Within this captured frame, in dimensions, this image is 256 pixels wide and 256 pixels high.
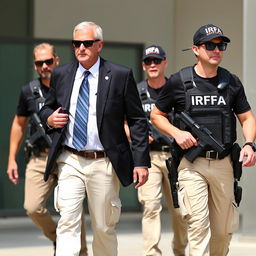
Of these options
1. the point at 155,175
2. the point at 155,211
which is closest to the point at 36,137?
the point at 155,175

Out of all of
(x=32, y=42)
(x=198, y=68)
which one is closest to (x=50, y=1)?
(x=32, y=42)

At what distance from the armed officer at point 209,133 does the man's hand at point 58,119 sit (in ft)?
2.67

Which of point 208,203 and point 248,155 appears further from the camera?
point 208,203

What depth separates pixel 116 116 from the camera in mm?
6648

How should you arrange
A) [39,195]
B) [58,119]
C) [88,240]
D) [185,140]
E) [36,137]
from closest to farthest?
[58,119]
[185,140]
[39,195]
[36,137]
[88,240]

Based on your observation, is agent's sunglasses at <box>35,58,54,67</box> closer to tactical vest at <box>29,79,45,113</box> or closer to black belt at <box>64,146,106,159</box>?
→ tactical vest at <box>29,79,45,113</box>

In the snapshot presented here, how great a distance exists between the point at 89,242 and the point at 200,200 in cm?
379

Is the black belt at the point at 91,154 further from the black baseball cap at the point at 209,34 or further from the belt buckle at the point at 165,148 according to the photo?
the belt buckle at the point at 165,148

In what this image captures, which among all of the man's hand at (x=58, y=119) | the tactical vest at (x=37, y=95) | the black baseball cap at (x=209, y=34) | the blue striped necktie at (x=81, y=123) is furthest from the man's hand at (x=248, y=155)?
the tactical vest at (x=37, y=95)

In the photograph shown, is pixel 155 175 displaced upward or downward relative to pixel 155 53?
downward

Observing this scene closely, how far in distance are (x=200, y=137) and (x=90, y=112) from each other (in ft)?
2.69

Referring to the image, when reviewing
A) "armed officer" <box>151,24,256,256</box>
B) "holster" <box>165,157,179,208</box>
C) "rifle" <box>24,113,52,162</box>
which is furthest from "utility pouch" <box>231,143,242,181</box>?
"rifle" <box>24,113,52,162</box>

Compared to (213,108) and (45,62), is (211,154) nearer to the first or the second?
(213,108)

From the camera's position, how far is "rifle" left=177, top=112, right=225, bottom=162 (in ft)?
22.1
